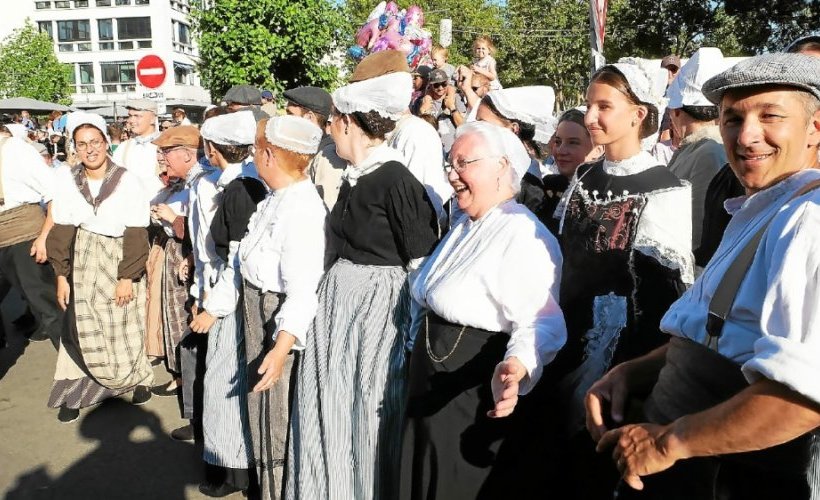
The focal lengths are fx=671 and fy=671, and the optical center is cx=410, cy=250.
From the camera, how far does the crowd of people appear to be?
135 centimetres

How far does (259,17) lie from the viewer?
1236 cm

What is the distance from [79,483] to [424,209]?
2.60 metres

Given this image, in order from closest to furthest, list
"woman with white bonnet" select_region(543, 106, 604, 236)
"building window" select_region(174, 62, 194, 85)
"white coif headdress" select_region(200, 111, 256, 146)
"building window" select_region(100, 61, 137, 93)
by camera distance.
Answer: "woman with white bonnet" select_region(543, 106, 604, 236), "white coif headdress" select_region(200, 111, 256, 146), "building window" select_region(100, 61, 137, 93), "building window" select_region(174, 62, 194, 85)

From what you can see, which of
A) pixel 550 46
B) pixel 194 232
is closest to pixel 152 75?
pixel 194 232

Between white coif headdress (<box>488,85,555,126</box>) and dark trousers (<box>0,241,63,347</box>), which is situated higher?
white coif headdress (<box>488,85,555,126</box>)

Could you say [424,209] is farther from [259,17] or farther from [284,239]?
[259,17]

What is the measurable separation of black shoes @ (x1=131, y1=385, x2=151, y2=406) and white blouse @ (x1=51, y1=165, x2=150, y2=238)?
121 cm

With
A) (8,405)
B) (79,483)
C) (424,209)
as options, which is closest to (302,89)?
(424,209)

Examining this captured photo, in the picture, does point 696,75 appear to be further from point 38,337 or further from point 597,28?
point 38,337

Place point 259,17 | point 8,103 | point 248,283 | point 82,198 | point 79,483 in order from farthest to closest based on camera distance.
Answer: point 8,103
point 259,17
point 82,198
point 79,483
point 248,283

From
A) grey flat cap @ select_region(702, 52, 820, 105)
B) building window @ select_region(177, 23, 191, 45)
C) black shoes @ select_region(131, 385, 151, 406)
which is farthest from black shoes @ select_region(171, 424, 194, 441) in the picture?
building window @ select_region(177, 23, 191, 45)

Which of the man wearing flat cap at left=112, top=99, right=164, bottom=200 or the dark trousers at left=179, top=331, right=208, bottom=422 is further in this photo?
the man wearing flat cap at left=112, top=99, right=164, bottom=200

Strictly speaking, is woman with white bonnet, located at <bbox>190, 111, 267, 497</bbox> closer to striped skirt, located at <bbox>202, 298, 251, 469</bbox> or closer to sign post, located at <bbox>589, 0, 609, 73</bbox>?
striped skirt, located at <bbox>202, 298, 251, 469</bbox>

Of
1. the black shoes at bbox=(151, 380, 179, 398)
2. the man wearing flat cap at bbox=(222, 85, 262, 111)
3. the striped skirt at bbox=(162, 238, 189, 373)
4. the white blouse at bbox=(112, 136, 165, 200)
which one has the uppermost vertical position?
the man wearing flat cap at bbox=(222, 85, 262, 111)
